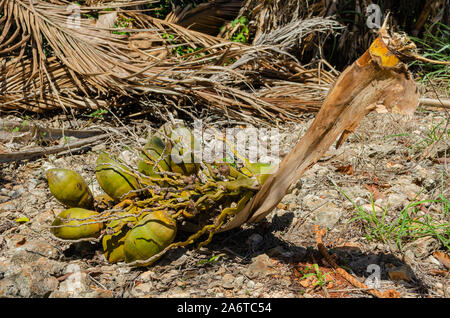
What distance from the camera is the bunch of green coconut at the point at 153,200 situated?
1.37 m

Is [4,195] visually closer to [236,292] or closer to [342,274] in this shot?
[236,292]

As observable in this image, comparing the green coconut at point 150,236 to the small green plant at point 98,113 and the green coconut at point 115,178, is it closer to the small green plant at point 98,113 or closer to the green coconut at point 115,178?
the green coconut at point 115,178

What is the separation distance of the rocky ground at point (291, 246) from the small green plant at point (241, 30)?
5.51 feet

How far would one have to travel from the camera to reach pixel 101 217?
54.7 inches

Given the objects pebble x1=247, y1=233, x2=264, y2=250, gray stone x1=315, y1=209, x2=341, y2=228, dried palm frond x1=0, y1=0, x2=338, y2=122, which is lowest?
pebble x1=247, y1=233, x2=264, y2=250

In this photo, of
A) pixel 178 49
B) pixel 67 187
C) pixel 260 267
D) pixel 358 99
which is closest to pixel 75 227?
pixel 67 187

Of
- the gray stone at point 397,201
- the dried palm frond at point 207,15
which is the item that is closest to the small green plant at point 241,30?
the dried palm frond at point 207,15

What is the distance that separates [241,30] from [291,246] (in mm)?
2431

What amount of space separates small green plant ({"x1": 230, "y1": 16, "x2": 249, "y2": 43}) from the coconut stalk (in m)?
2.34

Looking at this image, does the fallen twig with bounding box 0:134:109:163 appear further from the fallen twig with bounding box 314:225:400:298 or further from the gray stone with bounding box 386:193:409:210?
the gray stone with bounding box 386:193:409:210

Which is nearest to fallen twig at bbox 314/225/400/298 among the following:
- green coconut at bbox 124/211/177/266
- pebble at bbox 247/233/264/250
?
pebble at bbox 247/233/264/250

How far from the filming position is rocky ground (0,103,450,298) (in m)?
1.40

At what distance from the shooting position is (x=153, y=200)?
4.66 ft

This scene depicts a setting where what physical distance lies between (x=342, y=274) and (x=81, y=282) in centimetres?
95
